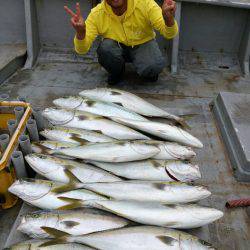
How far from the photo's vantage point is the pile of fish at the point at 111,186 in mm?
1975

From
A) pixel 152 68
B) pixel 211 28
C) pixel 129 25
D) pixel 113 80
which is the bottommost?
pixel 113 80

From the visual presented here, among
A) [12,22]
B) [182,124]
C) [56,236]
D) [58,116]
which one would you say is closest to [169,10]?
[182,124]

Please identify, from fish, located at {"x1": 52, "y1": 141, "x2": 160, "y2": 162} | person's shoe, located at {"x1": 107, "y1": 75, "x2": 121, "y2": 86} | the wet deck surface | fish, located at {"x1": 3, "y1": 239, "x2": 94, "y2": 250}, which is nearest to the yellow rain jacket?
person's shoe, located at {"x1": 107, "y1": 75, "x2": 121, "y2": 86}

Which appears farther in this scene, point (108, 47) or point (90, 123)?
point (108, 47)

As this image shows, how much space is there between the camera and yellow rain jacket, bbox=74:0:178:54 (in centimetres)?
349

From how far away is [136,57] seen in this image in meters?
3.92

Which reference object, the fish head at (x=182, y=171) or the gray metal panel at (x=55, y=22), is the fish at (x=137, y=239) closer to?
the fish head at (x=182, y=171)

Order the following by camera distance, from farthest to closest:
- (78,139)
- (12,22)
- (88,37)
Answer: (12,22) < (88,37) < (78,139)

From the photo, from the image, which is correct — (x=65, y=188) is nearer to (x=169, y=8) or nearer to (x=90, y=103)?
(x=90, y=103)

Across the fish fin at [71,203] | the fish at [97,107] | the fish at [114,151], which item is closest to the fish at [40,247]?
the fish fin at [71,203]

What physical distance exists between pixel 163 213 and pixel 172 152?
664 mm

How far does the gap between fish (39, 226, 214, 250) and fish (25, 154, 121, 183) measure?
0.48 m

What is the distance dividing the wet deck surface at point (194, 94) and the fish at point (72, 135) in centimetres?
77

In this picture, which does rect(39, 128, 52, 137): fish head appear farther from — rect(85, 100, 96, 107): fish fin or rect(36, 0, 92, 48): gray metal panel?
rect(36, 0, 92, 48): gray metal panel
